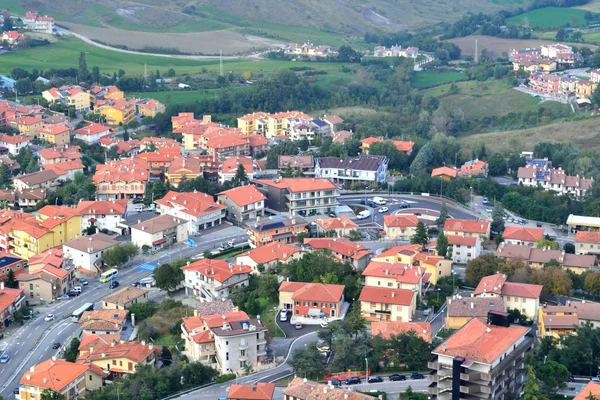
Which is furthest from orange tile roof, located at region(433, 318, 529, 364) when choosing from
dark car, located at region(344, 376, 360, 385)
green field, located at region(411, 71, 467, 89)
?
green field, located at region(411, 71, 467, 89)

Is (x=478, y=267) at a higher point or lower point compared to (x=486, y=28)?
lower

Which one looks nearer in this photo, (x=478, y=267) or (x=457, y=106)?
(x=478, y=267)

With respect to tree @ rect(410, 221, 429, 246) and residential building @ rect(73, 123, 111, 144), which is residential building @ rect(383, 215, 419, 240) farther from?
residential building @ rect(73, 123, 111, 144)

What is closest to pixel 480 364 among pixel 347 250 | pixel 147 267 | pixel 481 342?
pixel 481 342

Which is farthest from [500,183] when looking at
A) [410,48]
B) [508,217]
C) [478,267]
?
[410,48]

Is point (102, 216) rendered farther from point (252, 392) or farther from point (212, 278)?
point (252, 392)

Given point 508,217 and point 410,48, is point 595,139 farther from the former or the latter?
point 410,48

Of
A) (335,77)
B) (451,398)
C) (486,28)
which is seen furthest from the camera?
(486,28)

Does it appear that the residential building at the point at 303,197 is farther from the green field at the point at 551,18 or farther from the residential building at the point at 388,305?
the green field at the point at 551,18

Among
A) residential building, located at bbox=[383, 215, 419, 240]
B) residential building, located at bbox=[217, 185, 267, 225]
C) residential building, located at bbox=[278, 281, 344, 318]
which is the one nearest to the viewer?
residential building, located at bbox=[278, 281, 344, 318]
